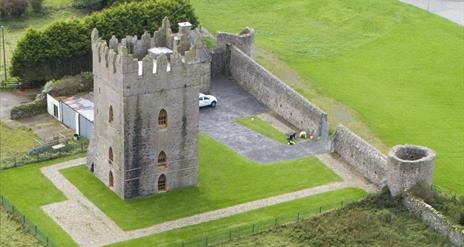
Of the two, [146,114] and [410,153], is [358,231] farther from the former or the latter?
[146,114]

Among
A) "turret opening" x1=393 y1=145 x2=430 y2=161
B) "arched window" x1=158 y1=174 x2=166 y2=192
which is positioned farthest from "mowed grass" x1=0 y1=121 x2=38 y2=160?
"turret opening" x1=393 y1=145 x2=430 y2=161

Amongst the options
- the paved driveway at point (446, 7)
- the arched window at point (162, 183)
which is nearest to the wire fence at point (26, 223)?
the arched window at point (162, 183)

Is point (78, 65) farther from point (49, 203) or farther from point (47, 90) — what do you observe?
point (49, 203)

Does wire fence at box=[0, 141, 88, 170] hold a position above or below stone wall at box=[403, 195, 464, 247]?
below

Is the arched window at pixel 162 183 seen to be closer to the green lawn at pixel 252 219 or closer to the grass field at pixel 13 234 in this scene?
the green lawn at pixel 252 219

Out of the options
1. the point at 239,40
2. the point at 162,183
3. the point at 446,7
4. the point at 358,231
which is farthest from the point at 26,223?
the point at 446,7

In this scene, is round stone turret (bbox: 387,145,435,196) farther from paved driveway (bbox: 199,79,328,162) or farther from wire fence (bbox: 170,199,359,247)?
paved driveway (bbox: 199,79,328,162)
